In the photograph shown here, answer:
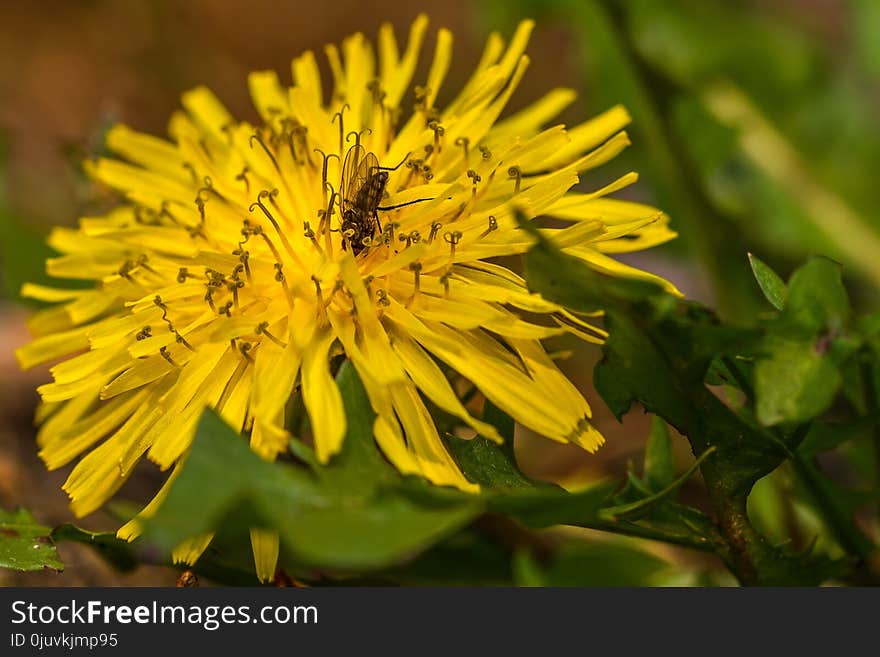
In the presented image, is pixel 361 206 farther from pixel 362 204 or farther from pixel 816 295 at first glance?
pixel 816 295

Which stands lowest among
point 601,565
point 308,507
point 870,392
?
point 601,565

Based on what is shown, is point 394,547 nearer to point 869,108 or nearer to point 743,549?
point 743,549

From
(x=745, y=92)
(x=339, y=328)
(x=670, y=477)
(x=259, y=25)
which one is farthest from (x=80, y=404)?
(x=259, y=25)

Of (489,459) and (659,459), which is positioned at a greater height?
(489,459)

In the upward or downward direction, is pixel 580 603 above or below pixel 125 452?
below

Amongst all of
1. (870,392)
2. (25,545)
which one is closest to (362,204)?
(25,545)

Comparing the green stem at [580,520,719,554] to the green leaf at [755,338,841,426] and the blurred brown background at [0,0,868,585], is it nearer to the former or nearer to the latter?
the green leaf at [755,338,841,426]
